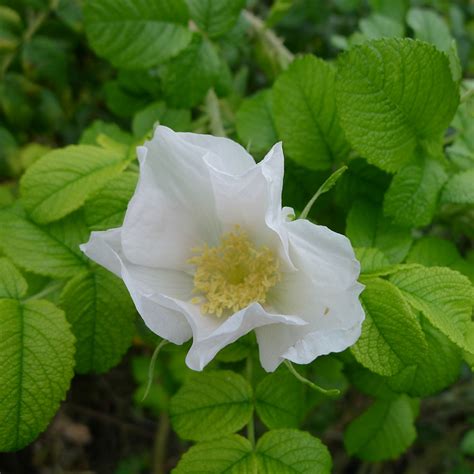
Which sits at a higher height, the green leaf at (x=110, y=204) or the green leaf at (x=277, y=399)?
the green leaf at (x=110, y=204)

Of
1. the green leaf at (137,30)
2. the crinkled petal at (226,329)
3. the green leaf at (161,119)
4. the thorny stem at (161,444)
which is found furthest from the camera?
the thorny stem at (161,444)

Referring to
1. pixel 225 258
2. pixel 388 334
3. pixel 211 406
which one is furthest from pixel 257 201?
pixel 211 406

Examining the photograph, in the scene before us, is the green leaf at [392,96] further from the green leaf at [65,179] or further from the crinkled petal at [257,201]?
the green leaf at [65,179]

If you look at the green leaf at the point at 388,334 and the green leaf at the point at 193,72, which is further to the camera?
the green leaf at the point at 193,72

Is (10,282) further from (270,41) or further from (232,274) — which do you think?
(270,41)

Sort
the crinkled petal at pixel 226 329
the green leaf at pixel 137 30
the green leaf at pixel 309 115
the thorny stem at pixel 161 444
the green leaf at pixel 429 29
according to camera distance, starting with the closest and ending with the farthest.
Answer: the crinkled petal at pixel 226 329 → the green leaf at pixel 309 115 → the green leaf at pixel 137 30 → the green leaf at pixel 429 29 → the thorny stem at pixel 161 444

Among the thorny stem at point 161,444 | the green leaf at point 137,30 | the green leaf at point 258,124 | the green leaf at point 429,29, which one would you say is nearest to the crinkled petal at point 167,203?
the green leaf at point 258,124
